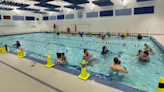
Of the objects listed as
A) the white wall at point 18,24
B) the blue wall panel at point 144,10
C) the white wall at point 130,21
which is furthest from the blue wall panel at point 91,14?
the white wall at point 18,24

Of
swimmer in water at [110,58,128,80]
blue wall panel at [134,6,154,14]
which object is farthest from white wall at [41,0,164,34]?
swimmer in water at [110,58,128,80]

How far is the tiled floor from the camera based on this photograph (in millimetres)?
2365

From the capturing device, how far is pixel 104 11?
1641cm

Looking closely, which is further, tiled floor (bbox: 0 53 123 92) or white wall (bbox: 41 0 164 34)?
white wall (bbox: 41 0 164 34)

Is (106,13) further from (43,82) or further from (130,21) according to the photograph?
(43,82)

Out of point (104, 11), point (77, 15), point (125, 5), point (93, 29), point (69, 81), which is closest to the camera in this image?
point (69, 81)

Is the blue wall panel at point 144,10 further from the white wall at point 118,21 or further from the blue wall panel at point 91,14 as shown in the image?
the blue wall panel at point 91,14

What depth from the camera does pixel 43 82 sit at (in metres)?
2.67

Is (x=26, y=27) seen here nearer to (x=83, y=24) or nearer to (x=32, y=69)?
(x=83, y=24)

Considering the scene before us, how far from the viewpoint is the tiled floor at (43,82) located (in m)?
2.37

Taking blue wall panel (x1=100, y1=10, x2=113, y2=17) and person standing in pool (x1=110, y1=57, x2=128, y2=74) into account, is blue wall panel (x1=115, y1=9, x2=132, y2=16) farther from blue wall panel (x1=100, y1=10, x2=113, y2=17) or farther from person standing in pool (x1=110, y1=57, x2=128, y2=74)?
person standing in pool (x1=110, y1=57, x2=128, y2=74)

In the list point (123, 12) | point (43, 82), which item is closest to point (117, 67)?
point (43, 82)

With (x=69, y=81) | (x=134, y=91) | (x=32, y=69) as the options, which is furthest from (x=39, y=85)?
(x=134, y=91)

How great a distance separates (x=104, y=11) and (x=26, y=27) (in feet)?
58.8
